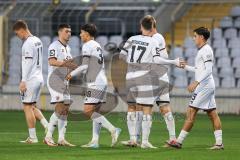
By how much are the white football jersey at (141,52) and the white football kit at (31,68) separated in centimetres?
200

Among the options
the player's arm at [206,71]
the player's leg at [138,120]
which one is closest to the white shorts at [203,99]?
the player's arm at [206,71]

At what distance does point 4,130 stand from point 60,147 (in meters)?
4.99

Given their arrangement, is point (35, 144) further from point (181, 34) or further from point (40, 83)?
point (181, 34)

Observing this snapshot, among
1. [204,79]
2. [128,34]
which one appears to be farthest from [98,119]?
[128,34]

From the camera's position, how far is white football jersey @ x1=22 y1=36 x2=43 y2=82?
56.4 ft

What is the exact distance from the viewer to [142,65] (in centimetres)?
1638

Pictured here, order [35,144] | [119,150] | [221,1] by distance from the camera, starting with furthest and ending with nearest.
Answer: [221,1] < [35,144] < [119,150]

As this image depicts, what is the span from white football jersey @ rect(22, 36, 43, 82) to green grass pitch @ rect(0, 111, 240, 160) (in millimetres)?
1335

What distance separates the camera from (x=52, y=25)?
1251 inches

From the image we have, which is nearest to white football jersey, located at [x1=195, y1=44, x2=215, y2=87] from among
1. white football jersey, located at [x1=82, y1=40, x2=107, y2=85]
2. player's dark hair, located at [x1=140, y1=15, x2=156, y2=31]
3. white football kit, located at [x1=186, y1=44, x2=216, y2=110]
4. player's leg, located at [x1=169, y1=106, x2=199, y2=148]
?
white football kit, located at [x1=186, y1=44, x2=216, y2=110]

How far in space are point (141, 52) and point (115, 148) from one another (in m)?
1.82

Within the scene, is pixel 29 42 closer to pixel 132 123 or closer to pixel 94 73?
pixel 94 73

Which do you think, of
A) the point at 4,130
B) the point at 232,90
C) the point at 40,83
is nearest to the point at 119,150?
the point at 40,83

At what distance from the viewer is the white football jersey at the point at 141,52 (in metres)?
16.3
